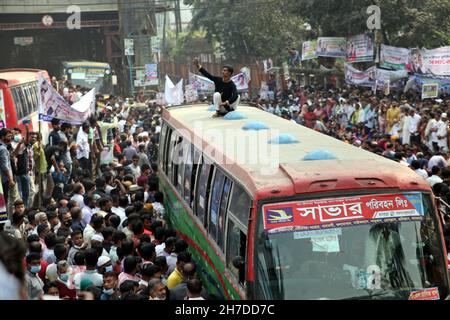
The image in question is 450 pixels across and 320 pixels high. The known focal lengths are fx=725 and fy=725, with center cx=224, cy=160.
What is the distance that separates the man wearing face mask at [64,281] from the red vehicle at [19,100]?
31.0 ft

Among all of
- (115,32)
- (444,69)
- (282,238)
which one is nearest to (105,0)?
(115,32)

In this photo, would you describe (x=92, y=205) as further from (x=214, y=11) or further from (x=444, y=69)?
(x=214, y=11)

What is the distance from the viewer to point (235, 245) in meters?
6.59

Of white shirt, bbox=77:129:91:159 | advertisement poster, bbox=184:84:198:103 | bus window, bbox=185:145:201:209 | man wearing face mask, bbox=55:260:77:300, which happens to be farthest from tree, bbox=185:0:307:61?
man wearing face mask, bbox=55:260:77:300

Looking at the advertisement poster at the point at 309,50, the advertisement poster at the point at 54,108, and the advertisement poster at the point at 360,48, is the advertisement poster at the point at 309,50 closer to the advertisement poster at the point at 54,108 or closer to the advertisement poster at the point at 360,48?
the advertisement poster at the point at 360,48

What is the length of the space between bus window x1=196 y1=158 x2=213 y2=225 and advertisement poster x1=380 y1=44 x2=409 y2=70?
13061 mm

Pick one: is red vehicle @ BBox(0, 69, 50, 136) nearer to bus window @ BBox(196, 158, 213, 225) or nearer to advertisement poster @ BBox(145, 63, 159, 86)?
advertisement poster @ BBox(145, 63, 159, 86)

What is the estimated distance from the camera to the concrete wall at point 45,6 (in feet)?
122

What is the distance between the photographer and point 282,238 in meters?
5.88

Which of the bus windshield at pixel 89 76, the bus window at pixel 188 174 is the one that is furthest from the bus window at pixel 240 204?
the bus windshield at pixel 89 76
